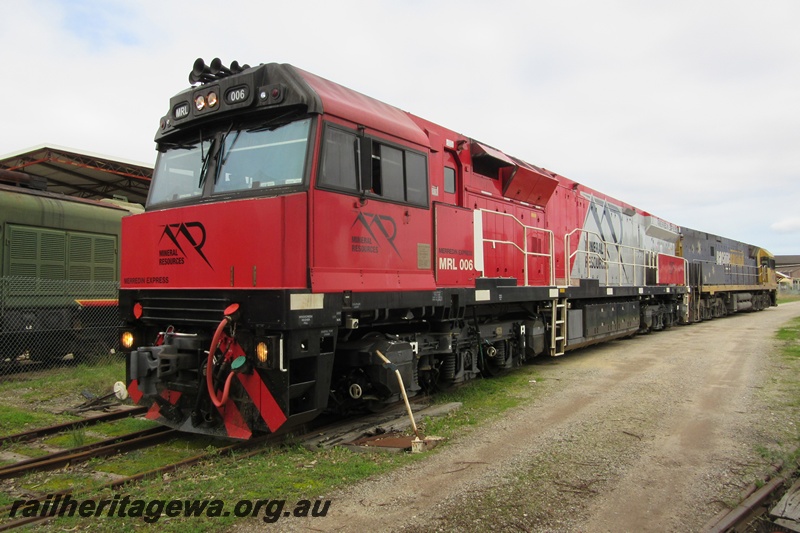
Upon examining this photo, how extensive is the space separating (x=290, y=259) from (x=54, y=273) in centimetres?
870

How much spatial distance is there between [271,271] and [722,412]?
6.03 meters

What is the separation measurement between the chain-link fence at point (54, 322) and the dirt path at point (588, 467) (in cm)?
872

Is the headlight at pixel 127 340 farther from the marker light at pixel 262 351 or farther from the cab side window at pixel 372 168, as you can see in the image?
the cab side window at pixel 372 168

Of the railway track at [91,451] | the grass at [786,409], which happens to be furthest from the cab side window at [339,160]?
the grass at [786,409]

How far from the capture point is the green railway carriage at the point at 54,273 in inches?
403

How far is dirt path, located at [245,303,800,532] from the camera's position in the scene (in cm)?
403

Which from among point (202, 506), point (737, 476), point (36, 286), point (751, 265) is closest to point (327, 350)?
point (202, 506)

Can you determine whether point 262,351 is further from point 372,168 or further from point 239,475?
point 372,168

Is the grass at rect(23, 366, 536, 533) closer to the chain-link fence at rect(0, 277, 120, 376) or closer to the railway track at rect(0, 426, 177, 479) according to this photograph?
the railway track at rect(0, 426, 177, 479)

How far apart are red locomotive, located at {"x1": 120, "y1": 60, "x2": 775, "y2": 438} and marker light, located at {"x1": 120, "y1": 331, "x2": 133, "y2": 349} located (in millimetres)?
25

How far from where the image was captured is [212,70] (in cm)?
598

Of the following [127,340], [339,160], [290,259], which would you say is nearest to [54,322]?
[127,340]

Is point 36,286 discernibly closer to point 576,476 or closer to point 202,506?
point 202,506

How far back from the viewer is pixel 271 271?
16.5 ft
